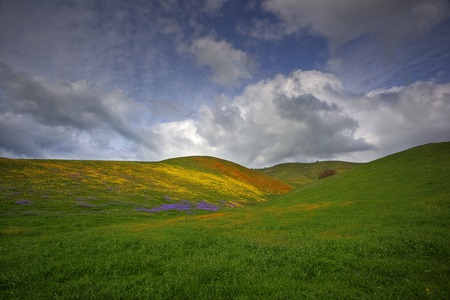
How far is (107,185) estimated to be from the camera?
1885 inches

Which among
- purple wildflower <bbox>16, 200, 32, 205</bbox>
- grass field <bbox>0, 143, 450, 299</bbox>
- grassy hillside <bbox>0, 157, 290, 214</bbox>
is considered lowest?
grass field <bbox>0, 143, 450, 299</bbox>

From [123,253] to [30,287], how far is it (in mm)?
4320

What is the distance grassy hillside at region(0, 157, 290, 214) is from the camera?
35.4m

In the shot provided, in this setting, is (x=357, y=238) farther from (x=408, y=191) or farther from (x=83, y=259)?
(x=408, y=191)

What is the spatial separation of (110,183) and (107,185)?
1.87 meters

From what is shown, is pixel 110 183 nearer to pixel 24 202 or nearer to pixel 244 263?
pixel 24 202

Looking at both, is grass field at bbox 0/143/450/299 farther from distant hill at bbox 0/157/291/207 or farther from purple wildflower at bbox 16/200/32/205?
distant hill at bbox 0/157/291/207

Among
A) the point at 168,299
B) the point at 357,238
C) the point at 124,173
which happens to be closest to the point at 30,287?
the point at 168,299

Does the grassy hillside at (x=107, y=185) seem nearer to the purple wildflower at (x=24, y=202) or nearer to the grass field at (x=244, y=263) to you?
the purple wildflower at (x=24, y=202)

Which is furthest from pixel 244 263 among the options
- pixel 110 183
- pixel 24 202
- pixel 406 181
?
pixel 110 183

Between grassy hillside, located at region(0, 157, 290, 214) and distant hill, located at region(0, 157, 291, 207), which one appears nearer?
grassy hillside, located at region(0, 157, 290, 214)

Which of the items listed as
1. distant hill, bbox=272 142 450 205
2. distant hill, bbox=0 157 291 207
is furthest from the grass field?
distant hill, bbox=0 157 291 207

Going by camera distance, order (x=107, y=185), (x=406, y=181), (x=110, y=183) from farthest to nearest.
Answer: (x=110, y=183) → (x=107, y=185) → (x=406, y=181)

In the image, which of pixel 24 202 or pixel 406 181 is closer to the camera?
pixel 24 202
